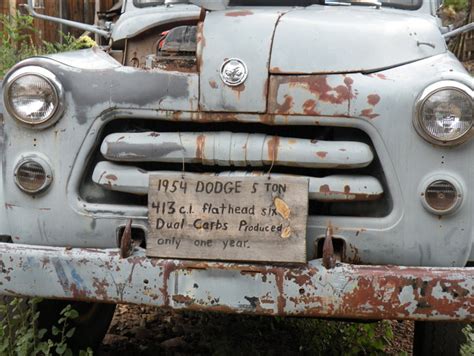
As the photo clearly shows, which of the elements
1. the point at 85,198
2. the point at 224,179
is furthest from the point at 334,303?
the point at 85,198

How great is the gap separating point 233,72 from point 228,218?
56 cm

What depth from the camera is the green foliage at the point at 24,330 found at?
3402 millimetres

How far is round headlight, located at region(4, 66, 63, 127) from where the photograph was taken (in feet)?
10.5

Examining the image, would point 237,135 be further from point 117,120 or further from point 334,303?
point 334,303

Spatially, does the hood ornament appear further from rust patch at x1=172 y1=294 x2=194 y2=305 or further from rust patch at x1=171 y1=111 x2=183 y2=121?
rust patch at x1=172 y1=294 x2=194 y2=305

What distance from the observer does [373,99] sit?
3074 millimetres

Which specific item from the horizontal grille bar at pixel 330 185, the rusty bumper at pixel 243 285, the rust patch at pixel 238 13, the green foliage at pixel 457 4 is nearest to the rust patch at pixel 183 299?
the rusty bumper at pixel 243 285

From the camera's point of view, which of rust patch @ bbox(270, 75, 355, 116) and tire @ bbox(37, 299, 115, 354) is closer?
rust patch @ bbox(270, 75, 355, 116)

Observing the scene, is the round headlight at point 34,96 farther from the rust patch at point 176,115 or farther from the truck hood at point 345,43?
the truck hood at point 345,43

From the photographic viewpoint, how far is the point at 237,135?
10.3 feet

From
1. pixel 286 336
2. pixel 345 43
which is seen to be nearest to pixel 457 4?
pixel 286 336

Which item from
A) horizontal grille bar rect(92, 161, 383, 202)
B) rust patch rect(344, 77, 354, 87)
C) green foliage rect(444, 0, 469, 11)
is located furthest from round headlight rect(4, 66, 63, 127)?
green foliage rect(444, 0, 469, 11)

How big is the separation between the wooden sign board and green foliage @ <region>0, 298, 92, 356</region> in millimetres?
672

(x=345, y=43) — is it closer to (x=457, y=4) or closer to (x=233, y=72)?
(x=233, y=72)
